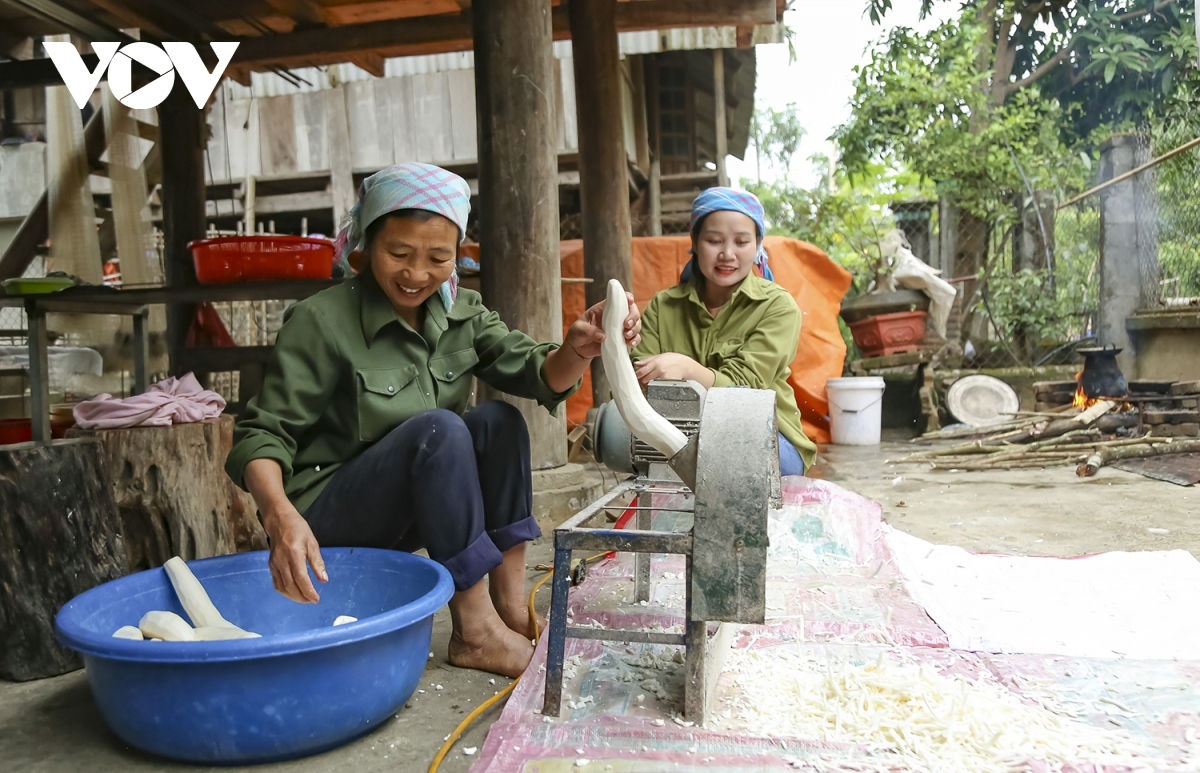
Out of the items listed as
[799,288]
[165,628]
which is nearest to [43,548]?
[165,628]

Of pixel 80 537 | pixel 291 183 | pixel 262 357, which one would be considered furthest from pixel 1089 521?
pixel 291 183

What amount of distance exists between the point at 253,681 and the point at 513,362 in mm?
1080

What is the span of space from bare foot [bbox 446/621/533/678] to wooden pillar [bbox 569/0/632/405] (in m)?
3.42

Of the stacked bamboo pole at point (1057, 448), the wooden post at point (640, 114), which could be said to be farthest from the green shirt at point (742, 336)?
the wooden post at point (640, 114)

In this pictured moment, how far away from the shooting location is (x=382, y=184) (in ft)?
6.96

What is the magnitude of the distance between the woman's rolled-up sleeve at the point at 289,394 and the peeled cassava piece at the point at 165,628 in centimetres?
31

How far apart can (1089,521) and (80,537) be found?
3856 mm

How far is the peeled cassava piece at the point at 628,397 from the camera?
6.13ft

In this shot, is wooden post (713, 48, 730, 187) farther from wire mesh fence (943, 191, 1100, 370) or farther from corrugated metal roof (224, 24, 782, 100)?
wire mesh fence (943, 191, 1100, 370)

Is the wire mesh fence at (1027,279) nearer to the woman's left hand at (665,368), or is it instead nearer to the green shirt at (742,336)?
the green shirt at (742,336)

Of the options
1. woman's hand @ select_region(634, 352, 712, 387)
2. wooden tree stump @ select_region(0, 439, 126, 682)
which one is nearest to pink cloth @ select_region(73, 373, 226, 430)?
wooden tree stump @ select_region(0, 439, 126, 682)

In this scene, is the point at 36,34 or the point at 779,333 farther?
the point at 36,34

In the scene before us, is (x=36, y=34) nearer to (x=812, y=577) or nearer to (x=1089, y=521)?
(x=812, y=577)

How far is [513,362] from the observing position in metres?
2.38
